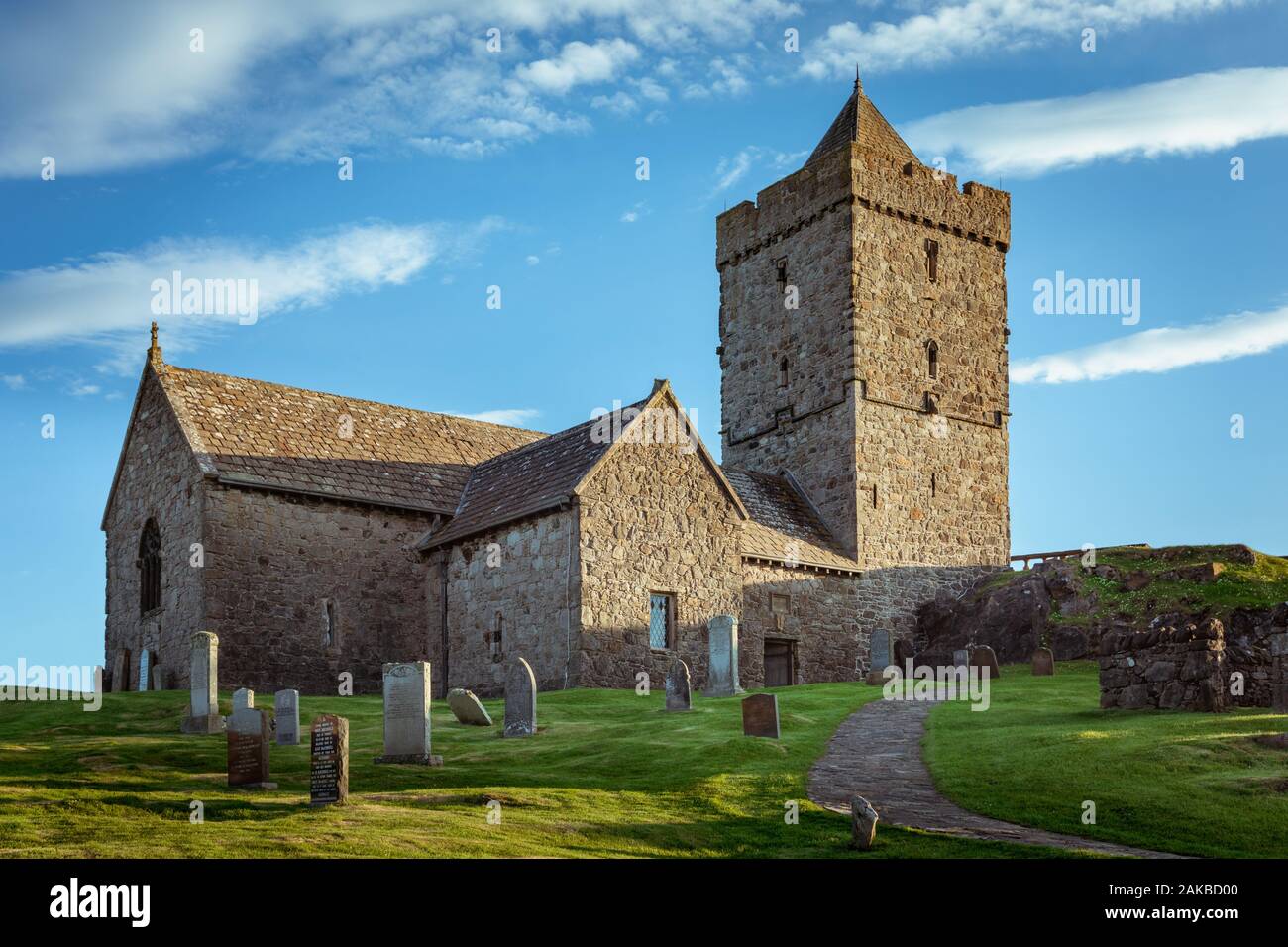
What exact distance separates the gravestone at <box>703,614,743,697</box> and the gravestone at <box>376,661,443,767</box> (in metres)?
10.5

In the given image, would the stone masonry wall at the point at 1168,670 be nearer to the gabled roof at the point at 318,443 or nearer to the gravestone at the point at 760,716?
the gravestone at the point at 760,716

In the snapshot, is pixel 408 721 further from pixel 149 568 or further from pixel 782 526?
pixel 782 526

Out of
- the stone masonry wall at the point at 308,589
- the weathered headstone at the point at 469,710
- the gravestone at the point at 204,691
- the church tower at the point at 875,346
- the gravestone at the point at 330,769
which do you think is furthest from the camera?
the church tower at the point at 875,346

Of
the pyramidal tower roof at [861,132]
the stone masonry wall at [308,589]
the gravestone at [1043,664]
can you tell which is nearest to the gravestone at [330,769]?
the stone masonry wall at [308,589]

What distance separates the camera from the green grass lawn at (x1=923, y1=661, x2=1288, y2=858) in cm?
1864

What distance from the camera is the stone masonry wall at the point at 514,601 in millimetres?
36250

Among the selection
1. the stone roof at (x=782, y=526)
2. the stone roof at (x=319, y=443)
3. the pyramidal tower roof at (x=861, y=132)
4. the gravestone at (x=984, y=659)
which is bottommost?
the gravestone at (x=984, y=659)

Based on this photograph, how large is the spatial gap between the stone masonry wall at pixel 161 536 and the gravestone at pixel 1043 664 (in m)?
22.1

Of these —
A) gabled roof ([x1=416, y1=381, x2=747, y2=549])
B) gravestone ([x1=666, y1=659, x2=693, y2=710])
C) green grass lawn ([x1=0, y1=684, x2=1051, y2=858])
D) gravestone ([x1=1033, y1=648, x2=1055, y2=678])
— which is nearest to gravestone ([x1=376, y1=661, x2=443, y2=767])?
green grass lawn ([x1=0, y1=684, x2=1051, y2=858])

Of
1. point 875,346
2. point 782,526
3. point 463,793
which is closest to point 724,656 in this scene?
point 782,526

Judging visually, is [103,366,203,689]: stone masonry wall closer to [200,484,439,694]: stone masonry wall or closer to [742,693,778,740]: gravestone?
[200,484,439,694]: stone masonry wall

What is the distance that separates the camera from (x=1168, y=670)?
26672mm

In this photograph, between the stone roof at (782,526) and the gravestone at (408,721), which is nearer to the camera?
the gravestone at (408,721)
